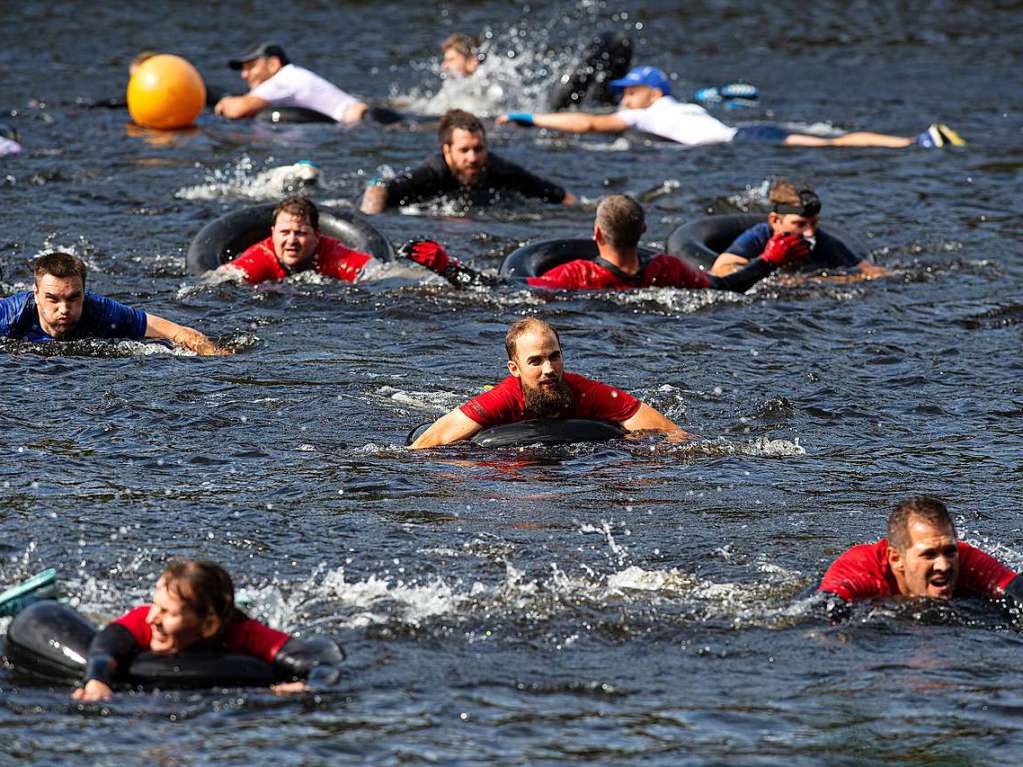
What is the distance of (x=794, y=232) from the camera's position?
15.4m

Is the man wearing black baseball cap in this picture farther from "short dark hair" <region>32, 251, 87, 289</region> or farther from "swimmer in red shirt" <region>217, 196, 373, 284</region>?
"short dark hair" <region>32, 251, 87, 289</region>

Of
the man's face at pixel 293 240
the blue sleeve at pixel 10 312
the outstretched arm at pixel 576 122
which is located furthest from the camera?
the outstretched arm at pixel 576 122

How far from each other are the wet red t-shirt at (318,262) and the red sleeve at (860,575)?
7157 millimetres

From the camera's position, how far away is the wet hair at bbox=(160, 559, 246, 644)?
722 cm

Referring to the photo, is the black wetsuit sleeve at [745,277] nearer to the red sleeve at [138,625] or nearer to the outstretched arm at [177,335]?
the outstretched arm at [177,335]

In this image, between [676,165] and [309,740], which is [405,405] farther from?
[676,165]

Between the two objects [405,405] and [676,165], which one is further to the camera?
[676,165]

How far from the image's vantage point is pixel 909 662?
26.6 feet

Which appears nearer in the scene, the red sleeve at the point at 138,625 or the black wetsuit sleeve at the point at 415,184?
the red sleeve at the point at 138,625

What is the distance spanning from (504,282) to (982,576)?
6909 millimetres

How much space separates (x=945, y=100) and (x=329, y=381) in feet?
51.1

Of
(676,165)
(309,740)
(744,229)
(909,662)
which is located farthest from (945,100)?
(309,740)

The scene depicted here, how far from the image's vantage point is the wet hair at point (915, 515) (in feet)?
27.3

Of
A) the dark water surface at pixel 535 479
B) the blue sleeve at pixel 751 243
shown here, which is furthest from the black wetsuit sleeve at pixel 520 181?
the blue sleeve at pixel 751 243
